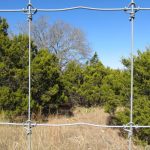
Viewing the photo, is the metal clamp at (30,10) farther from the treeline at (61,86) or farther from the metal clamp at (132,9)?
the treeline at (61,86)

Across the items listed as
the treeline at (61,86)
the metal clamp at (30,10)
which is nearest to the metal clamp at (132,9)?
the metal clamp at (30,10)

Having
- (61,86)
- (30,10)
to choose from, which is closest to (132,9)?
(30,10)

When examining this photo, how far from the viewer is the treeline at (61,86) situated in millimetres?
6637

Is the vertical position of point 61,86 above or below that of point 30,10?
below

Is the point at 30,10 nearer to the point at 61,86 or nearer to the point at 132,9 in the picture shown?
the point at 132,9

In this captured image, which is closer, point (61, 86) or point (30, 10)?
point (30, 10)

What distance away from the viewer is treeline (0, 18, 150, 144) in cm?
664

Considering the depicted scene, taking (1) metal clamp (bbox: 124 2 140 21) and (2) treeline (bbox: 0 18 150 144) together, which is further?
(2) treeline (bbox: 0 18 150 144)

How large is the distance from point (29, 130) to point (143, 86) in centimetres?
477

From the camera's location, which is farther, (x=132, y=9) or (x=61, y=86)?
(x=61, y=86)

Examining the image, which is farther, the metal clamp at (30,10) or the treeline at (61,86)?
the treeline at (61,86)

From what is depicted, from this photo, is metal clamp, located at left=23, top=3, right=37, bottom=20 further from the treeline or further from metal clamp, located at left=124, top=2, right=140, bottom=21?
the treeline

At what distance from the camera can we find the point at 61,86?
9.94 meters

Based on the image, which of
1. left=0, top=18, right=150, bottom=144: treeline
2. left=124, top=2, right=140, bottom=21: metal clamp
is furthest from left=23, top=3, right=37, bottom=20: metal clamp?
left=0, top=18, right=150, bottom=144: treeline
